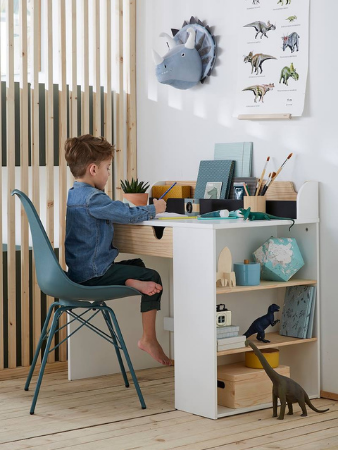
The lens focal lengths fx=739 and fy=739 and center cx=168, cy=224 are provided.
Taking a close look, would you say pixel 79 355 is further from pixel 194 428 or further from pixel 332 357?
pixel 332 357

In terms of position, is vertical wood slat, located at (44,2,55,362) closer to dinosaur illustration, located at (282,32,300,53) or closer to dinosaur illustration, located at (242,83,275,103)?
dinosaur illustration, located at (242,83,275,103)

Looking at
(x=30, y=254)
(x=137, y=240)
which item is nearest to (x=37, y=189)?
(x=30, y=254)

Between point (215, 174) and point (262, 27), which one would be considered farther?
point (215, 174)

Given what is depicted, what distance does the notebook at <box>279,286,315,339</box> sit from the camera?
294cm

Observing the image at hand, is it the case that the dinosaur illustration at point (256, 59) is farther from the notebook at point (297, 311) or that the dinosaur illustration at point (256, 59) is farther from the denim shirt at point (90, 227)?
the notebook at point (297, 311)

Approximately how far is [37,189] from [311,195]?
1279 mm

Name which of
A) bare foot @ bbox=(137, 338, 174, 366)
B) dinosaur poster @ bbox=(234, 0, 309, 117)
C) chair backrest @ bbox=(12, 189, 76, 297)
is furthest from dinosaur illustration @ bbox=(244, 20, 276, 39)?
bare foot @ bbox=(137, 338, 174, 366)

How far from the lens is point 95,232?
2.92 m

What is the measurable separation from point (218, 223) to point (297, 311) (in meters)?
0.59

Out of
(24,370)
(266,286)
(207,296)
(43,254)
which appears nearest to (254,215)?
(266,286)

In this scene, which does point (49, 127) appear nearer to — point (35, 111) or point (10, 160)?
point (35, 111)

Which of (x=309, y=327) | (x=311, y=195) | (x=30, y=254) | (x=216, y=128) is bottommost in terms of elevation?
(x=309, y=327)

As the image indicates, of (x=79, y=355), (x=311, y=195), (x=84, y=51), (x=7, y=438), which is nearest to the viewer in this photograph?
(x=7, y=438)

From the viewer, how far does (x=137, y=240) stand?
2980 mm
